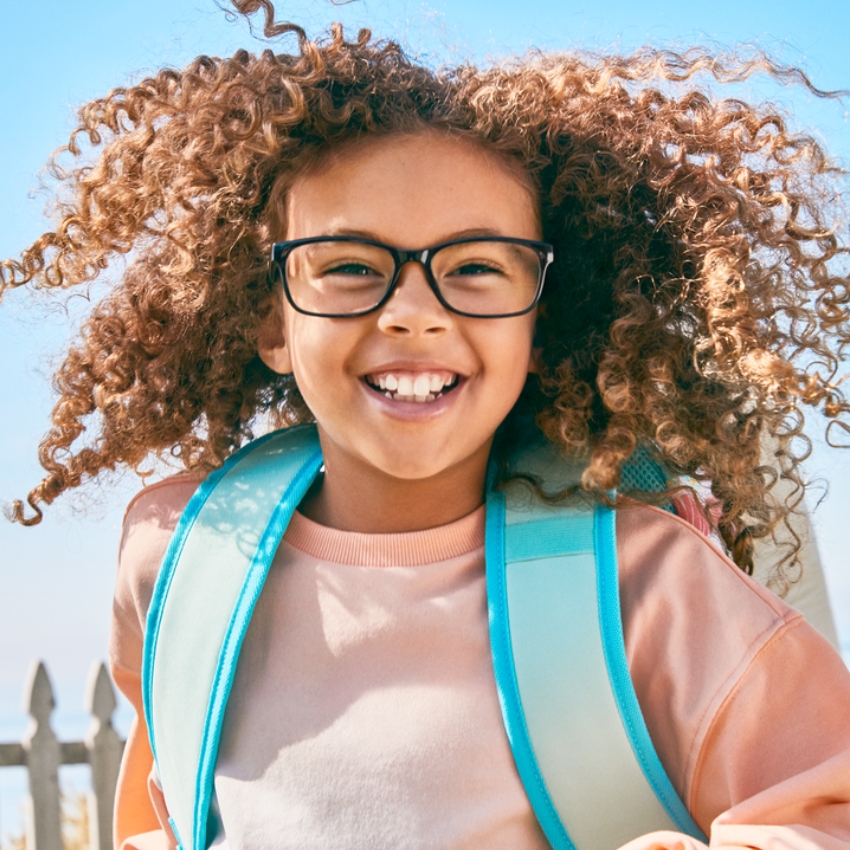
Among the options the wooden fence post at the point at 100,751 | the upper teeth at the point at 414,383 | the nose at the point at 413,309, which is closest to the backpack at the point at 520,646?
the upper teeth at the point at 414,383

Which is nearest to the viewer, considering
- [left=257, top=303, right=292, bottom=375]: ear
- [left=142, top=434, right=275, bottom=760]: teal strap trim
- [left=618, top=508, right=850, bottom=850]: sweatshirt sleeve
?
[left=618, top=508, right=850, bottom=850]: sweatshirt sleeve

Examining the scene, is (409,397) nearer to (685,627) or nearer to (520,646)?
(520,646)

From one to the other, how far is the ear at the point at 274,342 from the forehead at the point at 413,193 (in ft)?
0.75

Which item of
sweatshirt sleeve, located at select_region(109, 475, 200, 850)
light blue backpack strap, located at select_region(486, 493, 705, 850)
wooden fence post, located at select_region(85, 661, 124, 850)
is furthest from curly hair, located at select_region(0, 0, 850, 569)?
wooden fence post, located at select_region(85, 661, 124, 850)

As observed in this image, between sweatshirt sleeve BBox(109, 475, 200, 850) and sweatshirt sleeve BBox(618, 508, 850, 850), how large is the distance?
3.14 feet

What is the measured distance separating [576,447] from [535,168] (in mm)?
513

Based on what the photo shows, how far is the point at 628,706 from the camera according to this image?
1.48m

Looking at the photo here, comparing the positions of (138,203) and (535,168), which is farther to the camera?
(138,203)

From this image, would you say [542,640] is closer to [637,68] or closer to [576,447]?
[576,447]

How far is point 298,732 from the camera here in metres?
1.63

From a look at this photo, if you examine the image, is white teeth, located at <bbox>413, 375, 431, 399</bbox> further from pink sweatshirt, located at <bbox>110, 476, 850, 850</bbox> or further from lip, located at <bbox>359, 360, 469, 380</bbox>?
pink sweatshirt, located at <bbox>110, 476, 850, 850</bbox>

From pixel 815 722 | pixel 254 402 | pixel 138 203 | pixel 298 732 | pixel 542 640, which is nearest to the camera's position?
pixel 815 722

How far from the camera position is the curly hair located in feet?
5.72

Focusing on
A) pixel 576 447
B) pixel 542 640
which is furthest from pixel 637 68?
pixel 542 640
